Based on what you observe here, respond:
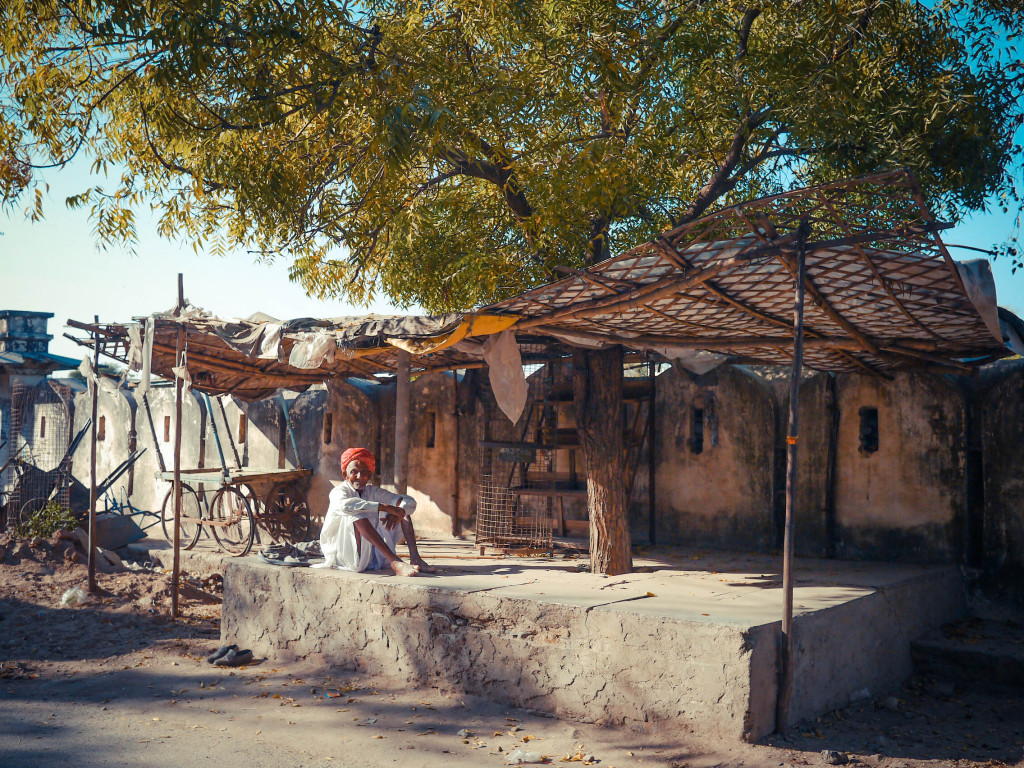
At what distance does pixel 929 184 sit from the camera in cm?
794

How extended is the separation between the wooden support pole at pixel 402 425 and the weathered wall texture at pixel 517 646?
145 centimetres

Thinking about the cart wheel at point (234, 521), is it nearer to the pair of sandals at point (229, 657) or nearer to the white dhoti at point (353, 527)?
the pair of sandals at point (229, 657)

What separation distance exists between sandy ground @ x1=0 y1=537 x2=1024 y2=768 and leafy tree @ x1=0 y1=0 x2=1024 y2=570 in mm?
2277

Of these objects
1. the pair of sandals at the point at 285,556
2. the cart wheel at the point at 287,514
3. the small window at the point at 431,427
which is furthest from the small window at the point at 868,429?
the cart wheel at the point at 287,514

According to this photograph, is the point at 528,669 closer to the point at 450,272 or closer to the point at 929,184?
the point at 450,272

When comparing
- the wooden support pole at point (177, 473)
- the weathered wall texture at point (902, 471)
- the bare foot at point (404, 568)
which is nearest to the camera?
the bare foot at point (404, 568)

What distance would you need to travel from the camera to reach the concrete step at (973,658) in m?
6.29

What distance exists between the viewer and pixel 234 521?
32.2ft

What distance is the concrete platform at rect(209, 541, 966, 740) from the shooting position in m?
4.88

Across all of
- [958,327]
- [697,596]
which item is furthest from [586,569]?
[958,327]

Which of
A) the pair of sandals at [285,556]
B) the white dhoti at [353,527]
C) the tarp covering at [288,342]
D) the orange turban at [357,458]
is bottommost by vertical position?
the pair of sandals at [285,556]

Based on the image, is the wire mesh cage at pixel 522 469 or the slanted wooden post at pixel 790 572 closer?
the slanted wooden post at pixel 790 572

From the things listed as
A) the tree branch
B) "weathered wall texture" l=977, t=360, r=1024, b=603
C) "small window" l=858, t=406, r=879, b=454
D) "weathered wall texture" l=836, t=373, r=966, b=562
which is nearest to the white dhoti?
the tree branch

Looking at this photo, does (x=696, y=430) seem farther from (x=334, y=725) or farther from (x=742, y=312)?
(x=334, y=725)
